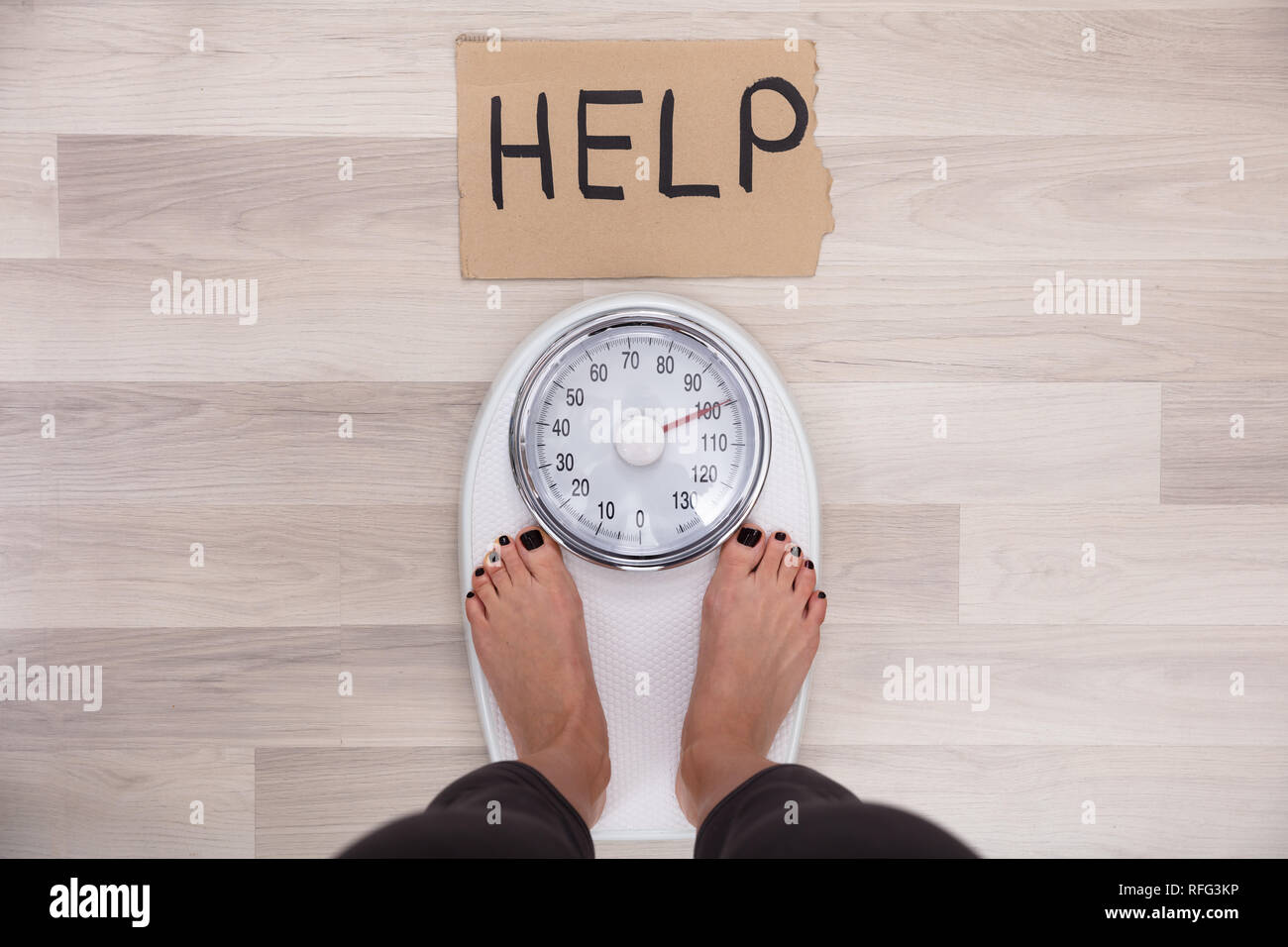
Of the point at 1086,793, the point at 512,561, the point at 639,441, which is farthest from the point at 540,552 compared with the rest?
the point at 1086,793

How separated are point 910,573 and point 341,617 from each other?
0.57 meters

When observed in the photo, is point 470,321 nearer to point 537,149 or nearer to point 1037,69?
point 537,149

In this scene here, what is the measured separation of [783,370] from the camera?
746 millimetres

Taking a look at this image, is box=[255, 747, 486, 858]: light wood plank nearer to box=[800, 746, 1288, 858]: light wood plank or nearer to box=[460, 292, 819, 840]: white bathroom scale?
box=[460, 292, 819, 840]: white bathroom scale

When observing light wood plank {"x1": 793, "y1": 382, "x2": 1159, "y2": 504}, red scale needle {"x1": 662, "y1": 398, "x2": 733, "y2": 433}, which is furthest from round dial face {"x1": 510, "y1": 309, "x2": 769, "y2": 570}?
light wood plank {"x1": 793, "y1": 382, "x2": 1159, "y2": 504}

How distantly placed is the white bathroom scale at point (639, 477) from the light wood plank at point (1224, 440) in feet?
1.23

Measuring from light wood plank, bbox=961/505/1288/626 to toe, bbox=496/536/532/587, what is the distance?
433 millimetres

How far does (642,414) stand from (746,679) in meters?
0.26

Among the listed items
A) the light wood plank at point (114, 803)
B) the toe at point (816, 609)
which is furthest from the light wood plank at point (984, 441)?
the light wood plank at point (114, 803)

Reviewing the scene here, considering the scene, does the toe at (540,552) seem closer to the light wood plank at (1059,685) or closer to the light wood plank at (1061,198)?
the light wood plank at (1059,685)

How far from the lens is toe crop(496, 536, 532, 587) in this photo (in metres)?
0.71

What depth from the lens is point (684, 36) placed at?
73 centimetres

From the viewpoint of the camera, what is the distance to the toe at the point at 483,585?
718 mm
